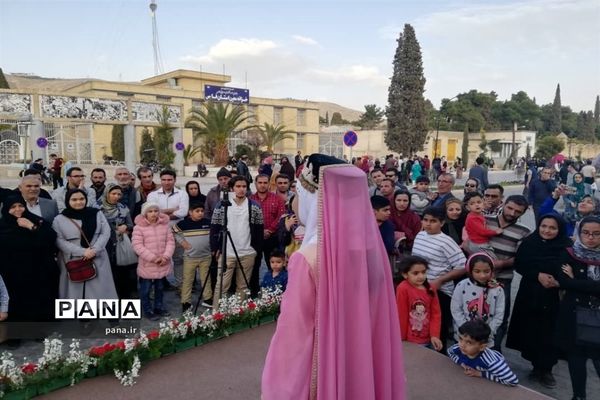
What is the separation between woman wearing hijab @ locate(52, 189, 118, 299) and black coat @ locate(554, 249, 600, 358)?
174 inches

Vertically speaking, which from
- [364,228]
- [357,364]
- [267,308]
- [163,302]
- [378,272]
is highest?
[364,228]

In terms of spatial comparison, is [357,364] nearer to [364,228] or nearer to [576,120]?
[364,228]

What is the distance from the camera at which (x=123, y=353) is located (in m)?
3.45

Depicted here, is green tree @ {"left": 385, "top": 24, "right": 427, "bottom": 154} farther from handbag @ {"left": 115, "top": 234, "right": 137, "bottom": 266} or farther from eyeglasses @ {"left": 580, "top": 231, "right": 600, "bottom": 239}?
eyeglasses @ {"left": 580, "top": 231, "right": 600, "bottom": 239}

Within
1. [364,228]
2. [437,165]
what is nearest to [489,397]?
[364,228]

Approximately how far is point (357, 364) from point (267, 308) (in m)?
2.57

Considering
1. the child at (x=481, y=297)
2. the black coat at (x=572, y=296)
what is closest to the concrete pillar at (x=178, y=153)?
the child at (x=481, y=297)

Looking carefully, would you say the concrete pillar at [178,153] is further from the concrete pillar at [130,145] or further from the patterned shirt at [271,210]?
the patterned shirt at [271,210]

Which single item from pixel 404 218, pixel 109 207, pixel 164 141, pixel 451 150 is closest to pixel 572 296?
pixel 404 218

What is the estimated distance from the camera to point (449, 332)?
4.82 metres

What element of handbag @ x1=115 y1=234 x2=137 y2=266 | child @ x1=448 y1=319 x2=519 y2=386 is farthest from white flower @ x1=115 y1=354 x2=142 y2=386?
child @ x1=448 y1=319 x2=519 y2=386

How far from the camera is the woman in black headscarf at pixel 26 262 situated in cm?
450

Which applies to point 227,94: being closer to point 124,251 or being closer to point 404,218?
point 124,251

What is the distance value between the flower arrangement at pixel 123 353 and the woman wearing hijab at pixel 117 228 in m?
1.83
